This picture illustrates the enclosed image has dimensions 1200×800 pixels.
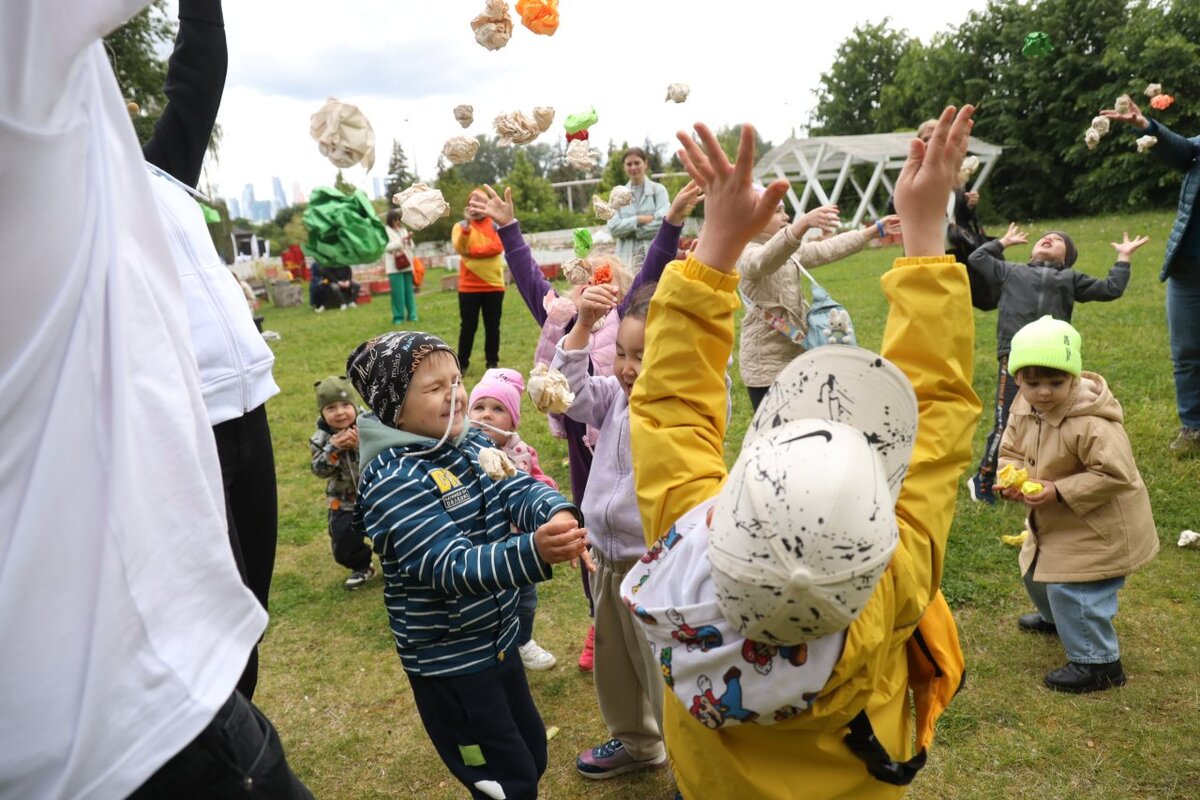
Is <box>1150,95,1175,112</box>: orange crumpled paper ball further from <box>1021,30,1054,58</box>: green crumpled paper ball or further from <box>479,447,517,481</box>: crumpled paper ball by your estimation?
<box>479,447,517,481</box>: crumpled paper ball

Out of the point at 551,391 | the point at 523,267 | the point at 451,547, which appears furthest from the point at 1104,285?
the point at 451,547

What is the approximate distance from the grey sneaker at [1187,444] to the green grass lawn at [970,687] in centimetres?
10

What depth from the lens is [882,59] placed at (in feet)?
131

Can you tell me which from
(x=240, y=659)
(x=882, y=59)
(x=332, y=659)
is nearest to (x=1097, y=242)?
(x=332, y=659)

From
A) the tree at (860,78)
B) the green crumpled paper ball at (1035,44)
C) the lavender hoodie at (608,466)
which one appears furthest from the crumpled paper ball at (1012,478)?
the tree at (860,78)

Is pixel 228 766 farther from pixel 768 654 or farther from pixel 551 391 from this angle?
pixel 551 391

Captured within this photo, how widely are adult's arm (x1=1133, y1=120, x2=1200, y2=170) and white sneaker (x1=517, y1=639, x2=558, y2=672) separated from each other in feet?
16.2

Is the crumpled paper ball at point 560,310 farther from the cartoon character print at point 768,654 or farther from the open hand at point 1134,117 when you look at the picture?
the open hand at point 1134,117

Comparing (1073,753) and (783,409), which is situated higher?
(783,409)

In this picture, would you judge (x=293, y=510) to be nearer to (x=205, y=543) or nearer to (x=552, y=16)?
(x=552, y=16)

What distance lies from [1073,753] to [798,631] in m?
2.45

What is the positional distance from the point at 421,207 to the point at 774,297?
227 cm

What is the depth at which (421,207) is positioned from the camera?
349cm

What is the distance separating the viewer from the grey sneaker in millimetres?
5566
